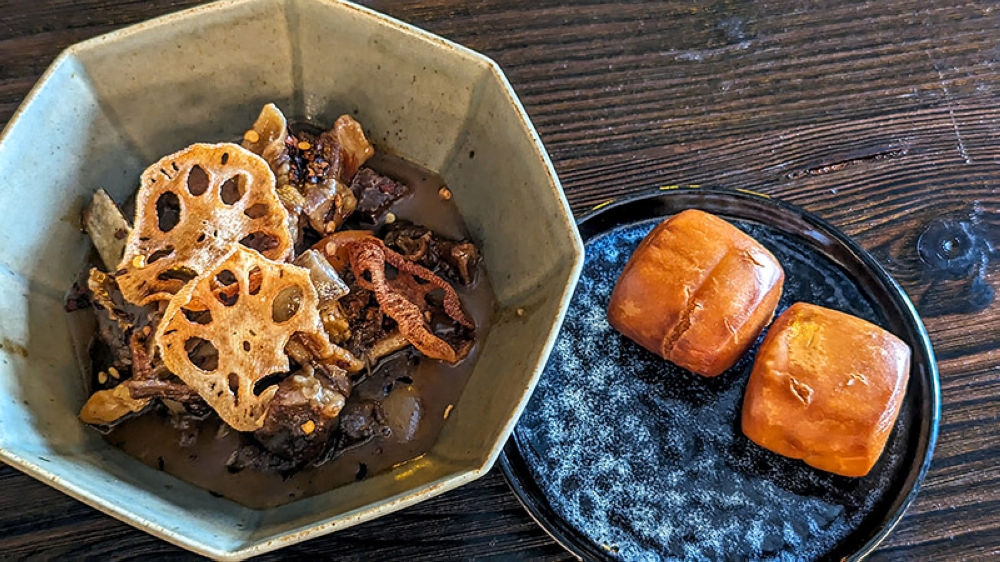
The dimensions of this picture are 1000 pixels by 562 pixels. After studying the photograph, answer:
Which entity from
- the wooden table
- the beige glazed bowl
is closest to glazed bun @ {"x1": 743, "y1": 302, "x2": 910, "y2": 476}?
the wooden table

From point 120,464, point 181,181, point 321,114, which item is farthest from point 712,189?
point 120,464

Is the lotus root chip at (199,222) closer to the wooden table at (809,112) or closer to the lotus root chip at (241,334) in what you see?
the lotus root chip at (241,334)

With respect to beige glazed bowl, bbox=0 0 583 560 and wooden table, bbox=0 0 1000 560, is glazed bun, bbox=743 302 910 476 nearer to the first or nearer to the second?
wooden table, bbox=0 0 1000 560

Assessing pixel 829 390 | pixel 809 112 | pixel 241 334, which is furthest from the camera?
pixel 809 112

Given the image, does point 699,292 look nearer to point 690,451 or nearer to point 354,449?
point 690,451

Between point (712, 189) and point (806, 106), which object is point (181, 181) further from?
point (806, 106)

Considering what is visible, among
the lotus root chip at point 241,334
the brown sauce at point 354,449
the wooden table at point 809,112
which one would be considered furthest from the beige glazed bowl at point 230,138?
the wooden table at point 809,112

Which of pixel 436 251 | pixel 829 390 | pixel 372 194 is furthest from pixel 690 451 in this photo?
pixel 372 194
